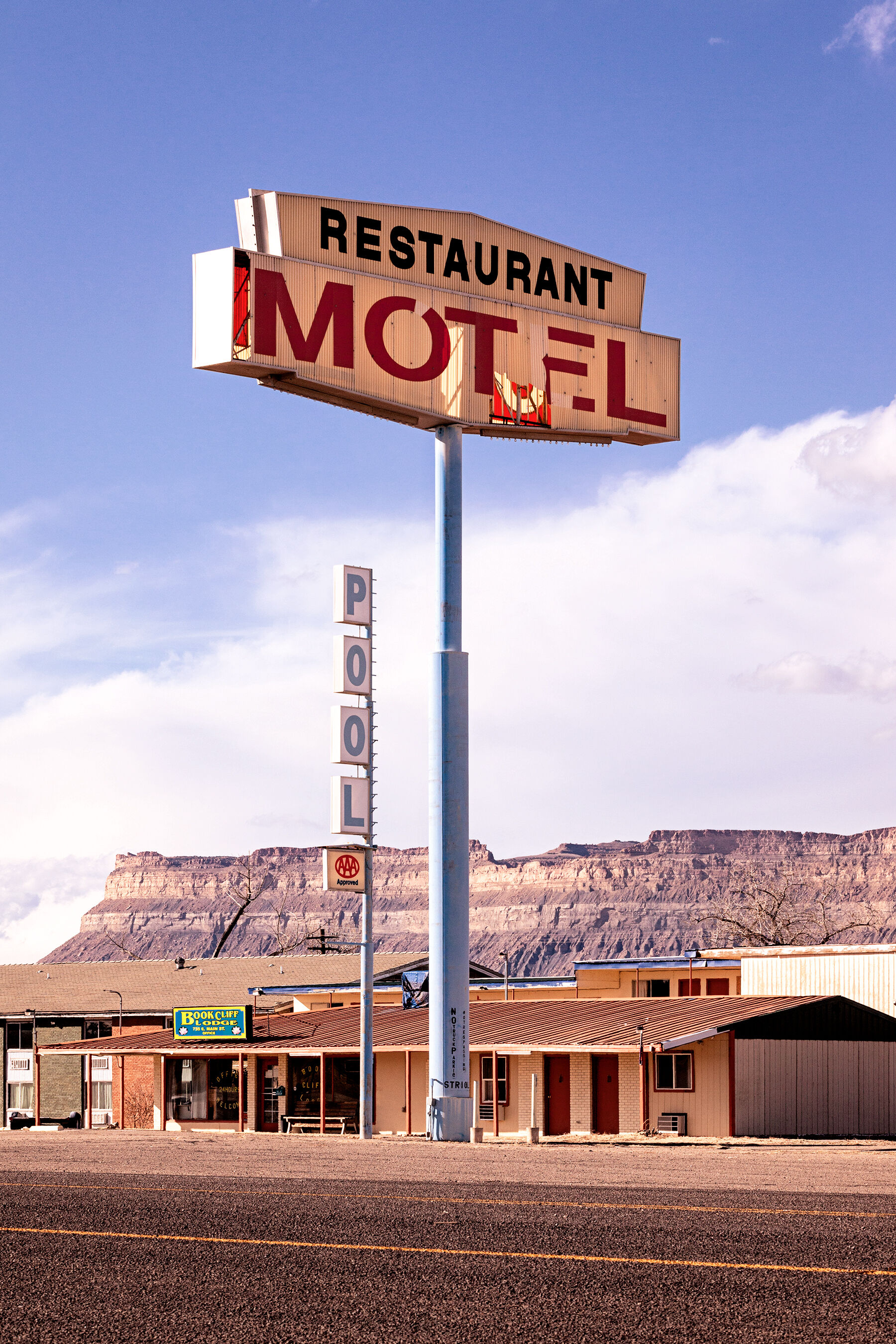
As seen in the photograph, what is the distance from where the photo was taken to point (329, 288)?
121ft

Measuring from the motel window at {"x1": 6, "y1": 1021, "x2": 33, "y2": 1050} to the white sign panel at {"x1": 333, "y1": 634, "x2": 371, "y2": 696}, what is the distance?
29.6 meters

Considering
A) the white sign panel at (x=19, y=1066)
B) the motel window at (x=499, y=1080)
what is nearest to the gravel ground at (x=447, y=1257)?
the motel window at (x=499, y=1080)

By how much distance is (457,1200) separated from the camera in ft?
55.3

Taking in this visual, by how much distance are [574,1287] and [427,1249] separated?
229 cm

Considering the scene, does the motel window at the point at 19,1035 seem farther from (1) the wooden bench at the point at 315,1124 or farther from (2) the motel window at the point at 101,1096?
(1) the wooden bench at the point at 315,1124

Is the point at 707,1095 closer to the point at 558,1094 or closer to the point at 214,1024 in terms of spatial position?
the point at 558,1094

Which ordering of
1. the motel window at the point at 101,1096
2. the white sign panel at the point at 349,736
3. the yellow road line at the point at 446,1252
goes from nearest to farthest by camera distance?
the yellow road line at the point at 446,1252 → the white sign panel at the point at 349,736 → the motel window at the point at 101,1096

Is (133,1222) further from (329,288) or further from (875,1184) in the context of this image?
(329,288)

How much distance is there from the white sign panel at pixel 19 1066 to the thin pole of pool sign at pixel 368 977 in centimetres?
2555

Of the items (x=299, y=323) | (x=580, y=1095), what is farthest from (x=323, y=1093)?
(x=299, y=323)

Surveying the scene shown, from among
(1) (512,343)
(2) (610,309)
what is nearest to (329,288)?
(1) (512,343)

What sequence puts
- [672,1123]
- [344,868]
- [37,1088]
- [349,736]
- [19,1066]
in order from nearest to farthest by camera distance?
1. [672,1123]
2. [349,736]
3. [344,868]
4. [37,1088]
5. [19,1066]

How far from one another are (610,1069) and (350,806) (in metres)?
A: 9.93

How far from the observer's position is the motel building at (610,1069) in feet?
133
